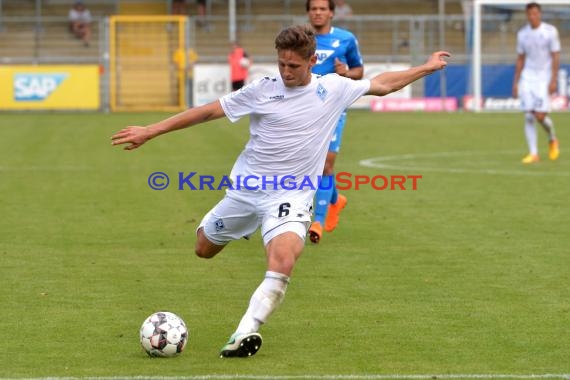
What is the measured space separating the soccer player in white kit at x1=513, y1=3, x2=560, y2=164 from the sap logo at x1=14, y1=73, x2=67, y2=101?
2031 cm

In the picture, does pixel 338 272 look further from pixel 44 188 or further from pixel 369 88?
pixel 44 188

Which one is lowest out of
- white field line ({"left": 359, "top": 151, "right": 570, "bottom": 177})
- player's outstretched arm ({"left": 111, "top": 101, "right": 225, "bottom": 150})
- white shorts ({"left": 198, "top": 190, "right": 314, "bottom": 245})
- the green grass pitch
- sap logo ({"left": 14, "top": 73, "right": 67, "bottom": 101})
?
sap logo ({"left": 14, "top": 73, "right": 67, "bottom": 101})

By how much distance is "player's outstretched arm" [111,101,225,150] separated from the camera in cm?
747

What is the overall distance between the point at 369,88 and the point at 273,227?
1.12 m

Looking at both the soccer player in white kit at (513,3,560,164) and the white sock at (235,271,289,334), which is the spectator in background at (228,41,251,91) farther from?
the white sock at (235,271,289,334)

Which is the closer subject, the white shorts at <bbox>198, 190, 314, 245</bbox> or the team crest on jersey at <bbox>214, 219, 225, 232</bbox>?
the white shorts at <bbox>198, 190, 314, 245</bbox>

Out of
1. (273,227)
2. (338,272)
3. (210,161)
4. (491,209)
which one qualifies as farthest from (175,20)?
(273,227)

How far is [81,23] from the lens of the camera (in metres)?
43.9

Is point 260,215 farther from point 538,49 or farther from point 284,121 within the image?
point 538,49

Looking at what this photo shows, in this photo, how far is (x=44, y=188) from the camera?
17.2m

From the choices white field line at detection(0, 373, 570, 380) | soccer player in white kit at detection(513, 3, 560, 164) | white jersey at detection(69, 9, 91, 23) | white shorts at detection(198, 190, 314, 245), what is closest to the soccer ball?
white field line at detection(0, 373, 570, 380)

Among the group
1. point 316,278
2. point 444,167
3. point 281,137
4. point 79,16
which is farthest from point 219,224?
point 79,16

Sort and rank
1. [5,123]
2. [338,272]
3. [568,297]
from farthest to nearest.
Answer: [5,123]
[338,272]
[568,297]

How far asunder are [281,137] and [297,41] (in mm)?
681
